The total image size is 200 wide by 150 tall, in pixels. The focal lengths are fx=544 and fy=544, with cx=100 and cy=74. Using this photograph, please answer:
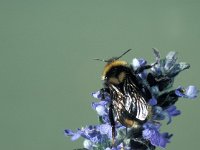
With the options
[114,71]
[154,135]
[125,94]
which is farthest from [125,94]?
[154,135]

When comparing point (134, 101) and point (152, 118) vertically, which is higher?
point (134, 101)

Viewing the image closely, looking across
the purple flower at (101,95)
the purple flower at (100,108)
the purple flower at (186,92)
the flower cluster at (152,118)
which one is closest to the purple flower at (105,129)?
the flower cluster at (152,118)

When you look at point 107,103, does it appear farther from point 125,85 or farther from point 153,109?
A: point 153,109

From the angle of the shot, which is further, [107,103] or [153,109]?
[107,103]

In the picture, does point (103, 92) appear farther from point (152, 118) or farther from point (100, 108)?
point (152, 118)

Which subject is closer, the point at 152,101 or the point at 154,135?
the point at 154,135

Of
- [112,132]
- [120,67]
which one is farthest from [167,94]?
[120,67]

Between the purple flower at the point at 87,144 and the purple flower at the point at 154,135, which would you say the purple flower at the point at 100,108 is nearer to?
the purple flower at the point at 87,144
